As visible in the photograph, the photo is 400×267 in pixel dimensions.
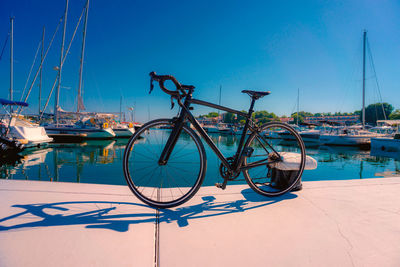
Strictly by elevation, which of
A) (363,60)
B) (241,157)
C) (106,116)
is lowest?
(241,157)

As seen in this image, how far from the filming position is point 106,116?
29.4 metres

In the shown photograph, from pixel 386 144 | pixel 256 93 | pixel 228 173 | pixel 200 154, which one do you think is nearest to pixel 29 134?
pixel 200 154

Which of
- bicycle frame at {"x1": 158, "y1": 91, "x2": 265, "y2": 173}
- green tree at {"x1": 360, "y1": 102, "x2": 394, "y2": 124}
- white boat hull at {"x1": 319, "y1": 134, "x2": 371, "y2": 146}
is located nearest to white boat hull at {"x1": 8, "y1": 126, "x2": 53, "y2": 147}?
bicycle frame at {"x1": 158, "y1": 91, "x2": 265, "y2": 173}

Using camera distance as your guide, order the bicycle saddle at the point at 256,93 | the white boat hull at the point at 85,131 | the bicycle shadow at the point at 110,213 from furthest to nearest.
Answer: the white boat hull at the point at 85,131
the bicycle saddle at the point at 256,93
the bicycle shadow at the point at 110,213

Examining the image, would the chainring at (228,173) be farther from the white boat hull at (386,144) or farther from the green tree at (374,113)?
the green tree at (374,113)

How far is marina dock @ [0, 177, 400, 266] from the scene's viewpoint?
113 cm

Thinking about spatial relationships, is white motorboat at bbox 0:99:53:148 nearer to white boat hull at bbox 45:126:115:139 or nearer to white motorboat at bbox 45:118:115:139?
white motorboat at bbox 45:118:115:139

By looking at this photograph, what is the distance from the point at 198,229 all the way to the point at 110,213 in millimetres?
803

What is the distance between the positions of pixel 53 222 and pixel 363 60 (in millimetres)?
39562

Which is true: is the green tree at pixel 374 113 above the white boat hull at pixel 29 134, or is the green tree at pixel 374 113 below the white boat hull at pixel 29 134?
above

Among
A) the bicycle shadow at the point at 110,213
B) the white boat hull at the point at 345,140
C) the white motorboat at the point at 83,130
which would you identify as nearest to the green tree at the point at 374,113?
the white boat hull at the point at 345,140

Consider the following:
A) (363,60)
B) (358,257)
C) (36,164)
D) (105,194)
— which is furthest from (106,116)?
(363,60)

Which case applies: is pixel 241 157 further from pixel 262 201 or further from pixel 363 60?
pixel 363 60

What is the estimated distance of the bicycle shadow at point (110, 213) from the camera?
146 cm
